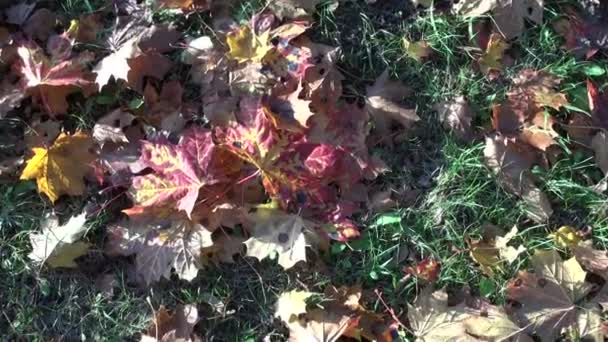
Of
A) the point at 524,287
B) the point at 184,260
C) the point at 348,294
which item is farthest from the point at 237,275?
the point at 524,287

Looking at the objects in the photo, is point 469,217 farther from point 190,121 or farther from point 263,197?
point 190,121

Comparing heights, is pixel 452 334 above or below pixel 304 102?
below

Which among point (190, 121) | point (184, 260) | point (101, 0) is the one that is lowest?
point (184, 260)

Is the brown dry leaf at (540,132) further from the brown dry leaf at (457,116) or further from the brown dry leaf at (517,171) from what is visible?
the brown dry leaf at (457,116)

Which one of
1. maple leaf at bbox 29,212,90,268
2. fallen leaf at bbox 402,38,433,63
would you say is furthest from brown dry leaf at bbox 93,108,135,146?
fallen leaf at bbox 402,38,433,63

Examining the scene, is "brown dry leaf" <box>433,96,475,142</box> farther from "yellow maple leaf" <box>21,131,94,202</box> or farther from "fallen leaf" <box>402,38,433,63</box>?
"yellow maple leaf" <box>21,131,94,202</box>

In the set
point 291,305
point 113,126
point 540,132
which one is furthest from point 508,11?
point 113,126

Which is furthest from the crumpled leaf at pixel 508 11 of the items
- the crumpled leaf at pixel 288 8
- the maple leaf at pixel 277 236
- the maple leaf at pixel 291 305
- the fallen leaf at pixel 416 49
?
the maple leaf at pixel 291 305
